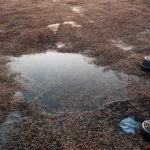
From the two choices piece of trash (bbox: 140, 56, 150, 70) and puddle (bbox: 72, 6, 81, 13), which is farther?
puddle (bbox: 72, 6, 81, 13)

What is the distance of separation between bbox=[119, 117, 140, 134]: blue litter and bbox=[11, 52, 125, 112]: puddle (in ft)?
2.78

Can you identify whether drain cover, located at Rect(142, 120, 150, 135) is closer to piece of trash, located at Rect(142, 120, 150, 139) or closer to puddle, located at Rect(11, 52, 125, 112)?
piece of trash, located at Rect(142, 120, 150, 139)

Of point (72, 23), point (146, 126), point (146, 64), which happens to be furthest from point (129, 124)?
point (72, 23)

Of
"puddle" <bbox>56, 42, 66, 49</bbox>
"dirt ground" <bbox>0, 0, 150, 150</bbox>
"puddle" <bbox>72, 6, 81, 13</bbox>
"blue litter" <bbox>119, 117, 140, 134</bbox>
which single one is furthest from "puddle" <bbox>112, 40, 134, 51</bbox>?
"puddle" <bbox>72, 6, 81, 13</bbox>

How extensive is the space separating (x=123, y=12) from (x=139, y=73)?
280 inches

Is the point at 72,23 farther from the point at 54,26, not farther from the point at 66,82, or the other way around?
the point at 66,82

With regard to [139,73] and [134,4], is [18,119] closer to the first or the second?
[139,73]

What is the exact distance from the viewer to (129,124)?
5.40 m

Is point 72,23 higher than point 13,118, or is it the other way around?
point 72,23

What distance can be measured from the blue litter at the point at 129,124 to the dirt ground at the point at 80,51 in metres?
0.11

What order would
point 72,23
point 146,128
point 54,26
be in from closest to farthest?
point 146,128
point 54,26
point 72,23

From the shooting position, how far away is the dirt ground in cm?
498

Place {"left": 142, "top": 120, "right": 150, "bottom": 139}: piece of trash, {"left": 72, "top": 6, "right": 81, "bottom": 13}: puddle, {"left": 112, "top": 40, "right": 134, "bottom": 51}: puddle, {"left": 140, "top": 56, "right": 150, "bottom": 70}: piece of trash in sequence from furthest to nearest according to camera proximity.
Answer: {"left": 72, "top": 6, "right": 81, "bottom": 13}: puddle
{"left": 112, "top": 40, "right": 134, "bottom": 51}: puddle
{"left": 140, "top": 56, "right": 150, "bottom": 70}: piece of trash
{"left": 142, "top": 120, "right": 150, "bottom": 139}: piece of trash

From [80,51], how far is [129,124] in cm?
433
